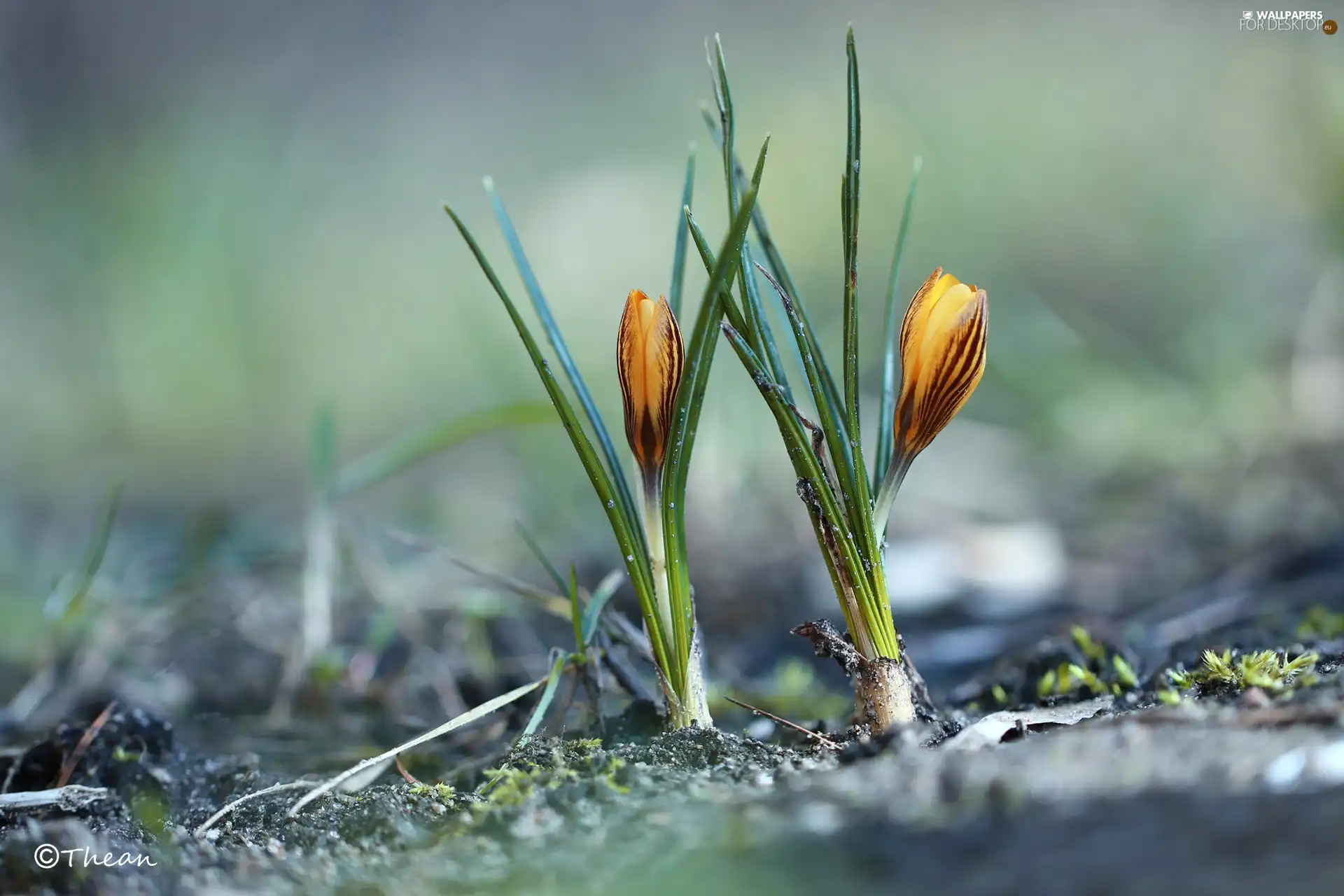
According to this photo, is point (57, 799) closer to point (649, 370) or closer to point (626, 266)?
point (649, 370)

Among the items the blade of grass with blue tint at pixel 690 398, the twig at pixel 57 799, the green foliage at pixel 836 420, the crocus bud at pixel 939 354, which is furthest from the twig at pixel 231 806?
the crocus bud at pixel 939 354

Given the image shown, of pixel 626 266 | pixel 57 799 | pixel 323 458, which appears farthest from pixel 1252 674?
pixel 626 266

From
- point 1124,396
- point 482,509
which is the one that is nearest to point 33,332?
point 482,509

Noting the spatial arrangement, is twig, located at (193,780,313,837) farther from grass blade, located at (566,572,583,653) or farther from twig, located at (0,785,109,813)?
grass blade, located at (566,572,583,653)

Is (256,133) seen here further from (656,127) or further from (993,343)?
(993,343)

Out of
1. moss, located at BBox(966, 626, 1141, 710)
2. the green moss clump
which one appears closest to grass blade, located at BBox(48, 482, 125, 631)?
the green moss clump
